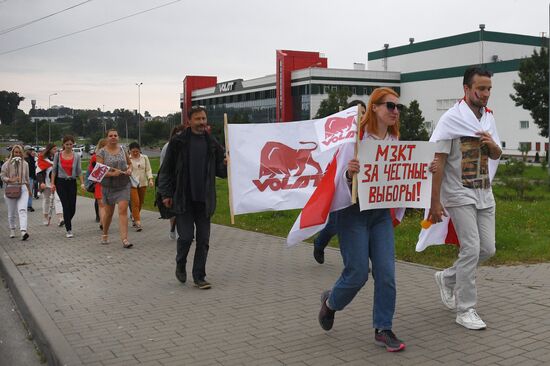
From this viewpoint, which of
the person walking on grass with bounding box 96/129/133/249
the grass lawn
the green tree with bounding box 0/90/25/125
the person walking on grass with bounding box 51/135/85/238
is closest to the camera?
the grass lawn

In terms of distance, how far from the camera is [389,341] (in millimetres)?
4703

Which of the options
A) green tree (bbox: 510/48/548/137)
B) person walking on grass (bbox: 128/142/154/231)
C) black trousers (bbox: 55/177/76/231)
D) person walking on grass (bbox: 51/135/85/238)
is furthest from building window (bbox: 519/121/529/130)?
black trousers (bbox: 55/177/76/231)

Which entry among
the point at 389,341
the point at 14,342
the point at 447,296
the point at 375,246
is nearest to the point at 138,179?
the point at 14,342

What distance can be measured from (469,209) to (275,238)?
5927 millimetres

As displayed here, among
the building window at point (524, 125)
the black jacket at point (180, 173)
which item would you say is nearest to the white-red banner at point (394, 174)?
the black jacket at point (180, 173)

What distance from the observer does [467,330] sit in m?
5.19

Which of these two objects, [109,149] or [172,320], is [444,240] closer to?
[172,320]

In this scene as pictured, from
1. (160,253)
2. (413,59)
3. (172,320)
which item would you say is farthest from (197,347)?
(413,59)

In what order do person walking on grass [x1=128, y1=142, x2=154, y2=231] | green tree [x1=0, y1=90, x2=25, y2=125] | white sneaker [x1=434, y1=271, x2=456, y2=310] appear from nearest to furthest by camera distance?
white sneaker [x1=434, y1=271, x2=456, y2=310] → person walking on grass [x1=128, y1=142, x2=154, y2=231] → green tree [x1=0, y1=90, x2=25, y2=125]

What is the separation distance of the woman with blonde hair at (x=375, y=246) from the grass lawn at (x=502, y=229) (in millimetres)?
3328

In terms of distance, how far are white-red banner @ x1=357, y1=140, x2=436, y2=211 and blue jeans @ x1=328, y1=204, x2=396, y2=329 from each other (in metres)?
0.14

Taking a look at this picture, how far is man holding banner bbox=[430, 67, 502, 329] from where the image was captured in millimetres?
5238

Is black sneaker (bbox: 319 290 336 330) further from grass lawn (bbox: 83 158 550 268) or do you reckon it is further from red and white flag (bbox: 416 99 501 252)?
grass lawn (bbox: 83 158 550 268)

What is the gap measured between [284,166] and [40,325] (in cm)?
330
